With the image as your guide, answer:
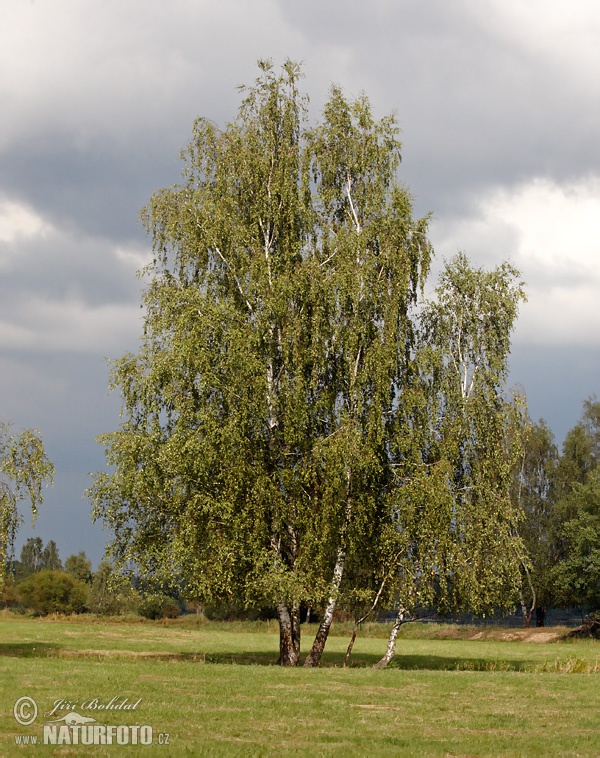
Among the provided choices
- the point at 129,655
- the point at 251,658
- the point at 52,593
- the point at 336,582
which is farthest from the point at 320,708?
the point at 52,593

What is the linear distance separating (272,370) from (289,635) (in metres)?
10.7

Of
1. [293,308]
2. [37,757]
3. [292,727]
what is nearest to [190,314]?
[293,308]

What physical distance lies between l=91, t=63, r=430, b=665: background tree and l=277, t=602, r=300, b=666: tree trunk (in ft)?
0.28

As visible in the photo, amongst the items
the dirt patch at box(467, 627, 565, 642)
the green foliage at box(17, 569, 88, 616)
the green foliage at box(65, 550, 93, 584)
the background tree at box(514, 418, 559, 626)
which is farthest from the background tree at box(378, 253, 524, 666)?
the green foliage at box(65, 550, 93, 584)

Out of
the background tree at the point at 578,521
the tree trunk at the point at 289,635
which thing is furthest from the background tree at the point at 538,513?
the tree trunk at the point at 289,635

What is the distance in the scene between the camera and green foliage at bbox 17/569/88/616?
92625 mm

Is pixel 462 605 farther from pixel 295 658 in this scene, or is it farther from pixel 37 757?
pixel 37 757

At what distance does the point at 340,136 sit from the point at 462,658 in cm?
2848

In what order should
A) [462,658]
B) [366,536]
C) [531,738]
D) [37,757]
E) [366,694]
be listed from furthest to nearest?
[462,658] → [366,536] → [366,694] → [531,738] → [37,757]

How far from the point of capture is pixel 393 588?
34.0 m

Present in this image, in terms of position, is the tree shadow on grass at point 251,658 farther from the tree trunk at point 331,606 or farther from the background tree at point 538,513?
the background tree at point 538,513

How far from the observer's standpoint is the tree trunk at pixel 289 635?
35000 mm

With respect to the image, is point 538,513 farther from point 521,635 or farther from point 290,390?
point 290,390

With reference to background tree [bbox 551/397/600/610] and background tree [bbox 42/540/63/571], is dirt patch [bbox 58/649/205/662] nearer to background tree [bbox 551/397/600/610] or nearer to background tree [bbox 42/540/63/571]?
background tree [bbox 551/397/600/610]
